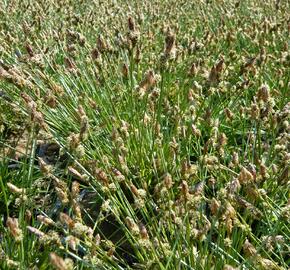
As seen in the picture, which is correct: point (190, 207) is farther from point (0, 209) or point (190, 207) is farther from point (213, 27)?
point (213, 27)

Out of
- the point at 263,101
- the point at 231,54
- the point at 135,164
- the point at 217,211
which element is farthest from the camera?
the point at 231,54

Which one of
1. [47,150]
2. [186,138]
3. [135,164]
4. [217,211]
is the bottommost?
[47,150]

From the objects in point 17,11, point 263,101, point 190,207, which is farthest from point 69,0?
point 190,207

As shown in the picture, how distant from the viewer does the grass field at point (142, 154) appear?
1485mm

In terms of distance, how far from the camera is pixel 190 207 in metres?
1.50

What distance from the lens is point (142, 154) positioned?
7.61 ft

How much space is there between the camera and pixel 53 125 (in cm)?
263

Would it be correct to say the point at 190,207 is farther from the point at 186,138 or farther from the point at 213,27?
the point at 213,27

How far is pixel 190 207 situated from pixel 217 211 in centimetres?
11

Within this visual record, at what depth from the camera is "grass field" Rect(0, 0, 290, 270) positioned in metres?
1.49

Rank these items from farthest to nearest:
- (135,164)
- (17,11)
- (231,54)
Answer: (17,11)
(231,54)
(135,164)

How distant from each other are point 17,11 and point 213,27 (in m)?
1.65

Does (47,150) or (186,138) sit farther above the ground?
(186,138)

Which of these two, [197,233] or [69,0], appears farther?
[69,0]
